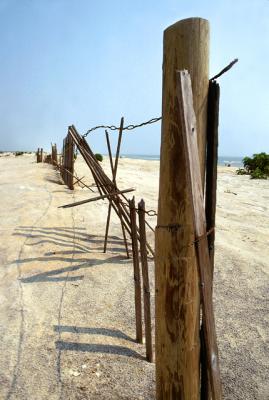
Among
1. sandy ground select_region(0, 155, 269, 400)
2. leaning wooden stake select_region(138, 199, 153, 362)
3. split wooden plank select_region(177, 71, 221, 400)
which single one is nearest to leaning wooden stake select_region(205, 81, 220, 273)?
split wooden plank select_region(177, 71, 221, 400)

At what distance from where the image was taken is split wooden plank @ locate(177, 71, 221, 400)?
1645 mm

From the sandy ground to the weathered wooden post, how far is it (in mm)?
784

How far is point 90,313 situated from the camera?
3.59m

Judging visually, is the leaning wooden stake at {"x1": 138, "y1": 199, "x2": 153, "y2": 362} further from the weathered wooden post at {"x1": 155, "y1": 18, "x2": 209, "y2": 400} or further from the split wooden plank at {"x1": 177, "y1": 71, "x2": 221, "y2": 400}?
the split wooden plank at {"x1": 177, "y1": 71, "x2": 221, "y2": 400}

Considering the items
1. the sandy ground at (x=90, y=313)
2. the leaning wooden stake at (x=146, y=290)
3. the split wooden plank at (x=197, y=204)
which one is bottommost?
the sandy ground at (x=90, y=313)

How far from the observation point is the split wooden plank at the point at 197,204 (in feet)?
5.40

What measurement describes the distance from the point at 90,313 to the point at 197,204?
2.32 meters

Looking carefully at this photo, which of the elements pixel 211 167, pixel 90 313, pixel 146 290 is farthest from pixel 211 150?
pixel 90 313

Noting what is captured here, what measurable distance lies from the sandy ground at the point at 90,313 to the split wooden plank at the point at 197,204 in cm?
104

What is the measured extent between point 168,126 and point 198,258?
26.3 inches

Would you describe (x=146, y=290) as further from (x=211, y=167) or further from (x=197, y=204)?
(x=197, y=204)

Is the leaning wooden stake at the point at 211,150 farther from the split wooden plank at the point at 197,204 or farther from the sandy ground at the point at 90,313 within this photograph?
the sandy ground at the point at 90,313

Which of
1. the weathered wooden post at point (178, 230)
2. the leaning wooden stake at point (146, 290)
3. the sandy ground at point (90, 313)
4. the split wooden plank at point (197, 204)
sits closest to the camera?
the split wooden plank at point (197, 204)

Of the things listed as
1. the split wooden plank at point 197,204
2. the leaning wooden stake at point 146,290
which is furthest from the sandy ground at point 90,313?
the split wooden plank at point 197,204
